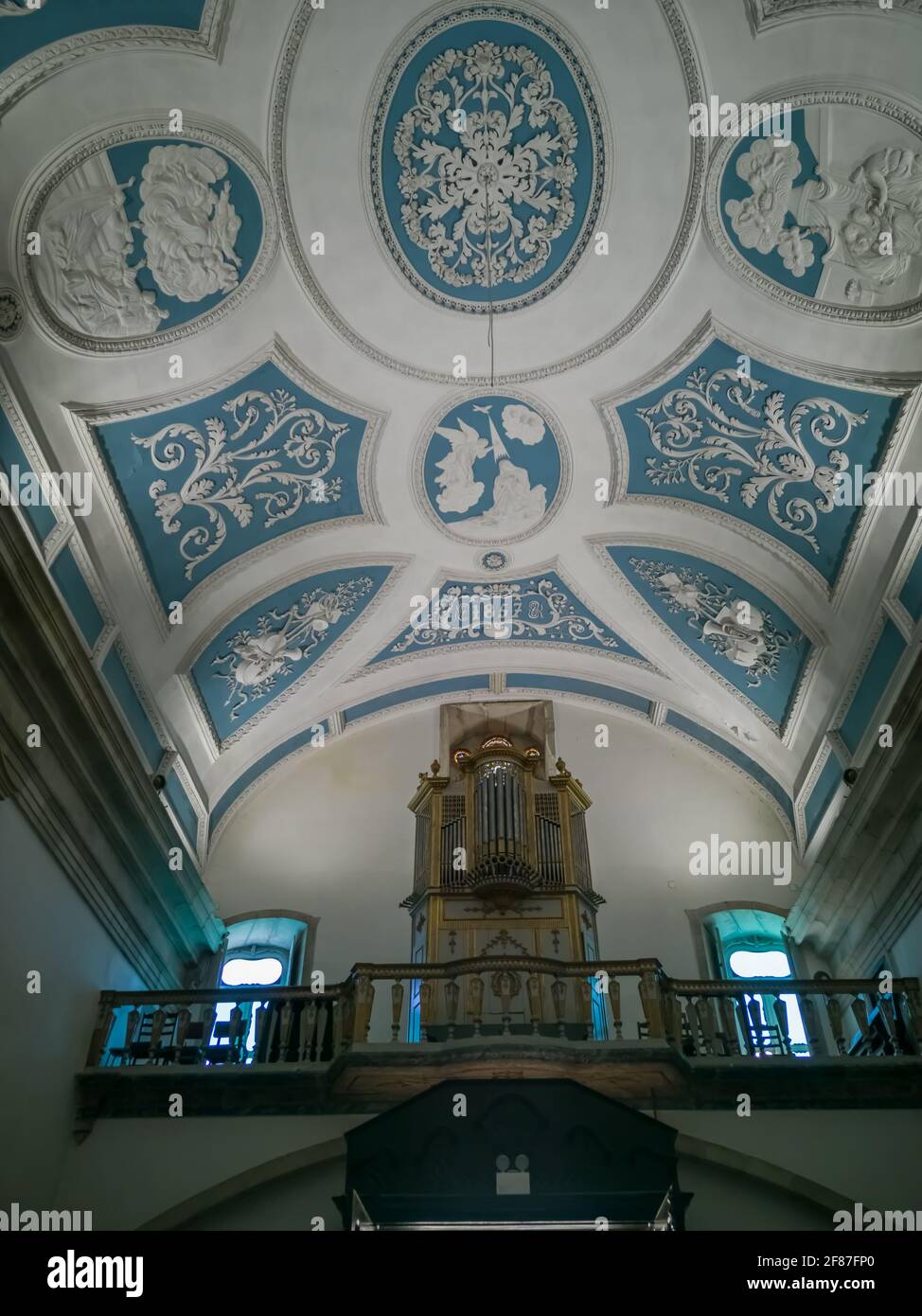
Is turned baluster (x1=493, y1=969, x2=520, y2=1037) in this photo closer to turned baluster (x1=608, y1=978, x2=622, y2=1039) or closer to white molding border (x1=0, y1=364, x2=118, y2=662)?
turned baluster (x1=608, y1=978, x2=622, y2=1039)

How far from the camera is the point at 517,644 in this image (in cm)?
1372

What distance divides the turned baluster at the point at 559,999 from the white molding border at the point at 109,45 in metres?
8.28

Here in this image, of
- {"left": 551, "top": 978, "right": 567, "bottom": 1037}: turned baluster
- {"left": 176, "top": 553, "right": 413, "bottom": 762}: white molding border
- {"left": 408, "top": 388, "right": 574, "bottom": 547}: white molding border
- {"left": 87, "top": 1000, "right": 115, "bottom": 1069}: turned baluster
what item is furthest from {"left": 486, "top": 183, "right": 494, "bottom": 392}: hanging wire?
{"left": 87, "top": 1000, "right": 115, "bottom": 1069}: turned baluster

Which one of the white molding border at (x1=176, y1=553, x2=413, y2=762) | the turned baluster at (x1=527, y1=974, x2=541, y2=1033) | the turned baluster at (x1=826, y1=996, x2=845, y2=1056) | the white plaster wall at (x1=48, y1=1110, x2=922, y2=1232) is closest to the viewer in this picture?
the white plaster wall at (x1=48, y1=1110, x2=922, y2=1232)

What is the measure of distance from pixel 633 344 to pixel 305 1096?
7616mm

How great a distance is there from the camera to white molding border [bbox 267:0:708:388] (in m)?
8.57

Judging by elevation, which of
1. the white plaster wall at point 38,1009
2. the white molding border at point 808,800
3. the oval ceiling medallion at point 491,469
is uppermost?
the oval ceiling medallion at point 491,469

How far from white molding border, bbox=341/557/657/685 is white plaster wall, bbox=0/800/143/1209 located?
5.15 metres

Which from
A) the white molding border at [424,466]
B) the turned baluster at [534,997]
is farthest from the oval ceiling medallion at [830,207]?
the turned baluster at [534,997]

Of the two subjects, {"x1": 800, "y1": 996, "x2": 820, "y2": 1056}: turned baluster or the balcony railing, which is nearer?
the balcony railing

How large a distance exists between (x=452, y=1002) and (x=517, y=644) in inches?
221

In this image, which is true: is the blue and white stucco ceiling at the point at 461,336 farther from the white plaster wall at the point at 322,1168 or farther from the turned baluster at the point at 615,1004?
the white plaster wall at the point at 322,1168

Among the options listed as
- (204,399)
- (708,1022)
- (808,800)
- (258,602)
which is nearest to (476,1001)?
(708,1022)

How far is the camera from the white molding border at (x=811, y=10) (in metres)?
7.71
